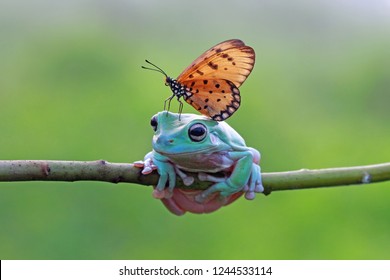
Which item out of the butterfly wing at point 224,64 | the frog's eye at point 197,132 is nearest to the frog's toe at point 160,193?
the frog's eye at point 197,132

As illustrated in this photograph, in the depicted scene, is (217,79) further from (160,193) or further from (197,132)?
(160,193)

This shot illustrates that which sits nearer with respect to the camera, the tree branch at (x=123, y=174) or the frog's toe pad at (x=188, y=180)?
the tree branch at (x=123, y=174)

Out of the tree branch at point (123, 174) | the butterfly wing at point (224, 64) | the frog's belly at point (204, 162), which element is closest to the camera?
the tree branch at point (123, 174)

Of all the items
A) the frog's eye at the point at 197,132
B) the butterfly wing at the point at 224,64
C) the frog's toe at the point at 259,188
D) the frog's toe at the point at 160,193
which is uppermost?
the butterfly wing at the point at 224,64

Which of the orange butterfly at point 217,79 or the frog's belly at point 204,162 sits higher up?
the orange butterfly at point 217,79

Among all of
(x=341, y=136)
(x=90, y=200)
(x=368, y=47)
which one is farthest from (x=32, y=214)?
(x=368, y=47)

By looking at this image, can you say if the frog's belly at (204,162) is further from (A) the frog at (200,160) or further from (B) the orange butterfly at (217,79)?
(B) the orange butterfly at (217,79)

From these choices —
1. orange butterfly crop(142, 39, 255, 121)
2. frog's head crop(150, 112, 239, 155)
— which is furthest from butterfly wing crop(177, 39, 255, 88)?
frog's head crop(150, 112, 239, 155)
